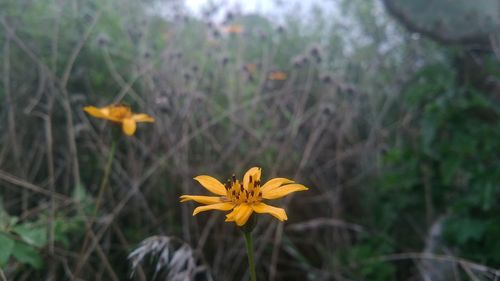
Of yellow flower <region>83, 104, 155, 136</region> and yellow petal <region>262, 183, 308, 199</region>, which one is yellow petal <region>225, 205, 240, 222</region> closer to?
yellow petal <region>262, 183, 308, 199</region>

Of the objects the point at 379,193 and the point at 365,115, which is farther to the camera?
the point at 365,115

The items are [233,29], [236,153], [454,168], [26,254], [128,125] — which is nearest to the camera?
[26,254]

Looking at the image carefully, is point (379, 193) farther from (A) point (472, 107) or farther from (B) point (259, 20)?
(B) point (259, 20)

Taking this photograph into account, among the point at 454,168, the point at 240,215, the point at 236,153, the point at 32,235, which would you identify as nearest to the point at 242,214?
the point at 240,215

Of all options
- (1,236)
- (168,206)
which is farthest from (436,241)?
(1,236)

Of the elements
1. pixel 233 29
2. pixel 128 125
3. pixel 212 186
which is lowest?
pixel 212 186

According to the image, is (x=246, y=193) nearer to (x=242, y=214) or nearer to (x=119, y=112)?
(x=242, y=214)

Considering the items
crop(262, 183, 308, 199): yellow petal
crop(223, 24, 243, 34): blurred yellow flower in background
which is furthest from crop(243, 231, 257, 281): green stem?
crop(223, 24, 243, 34): blurred yellow flower in background
